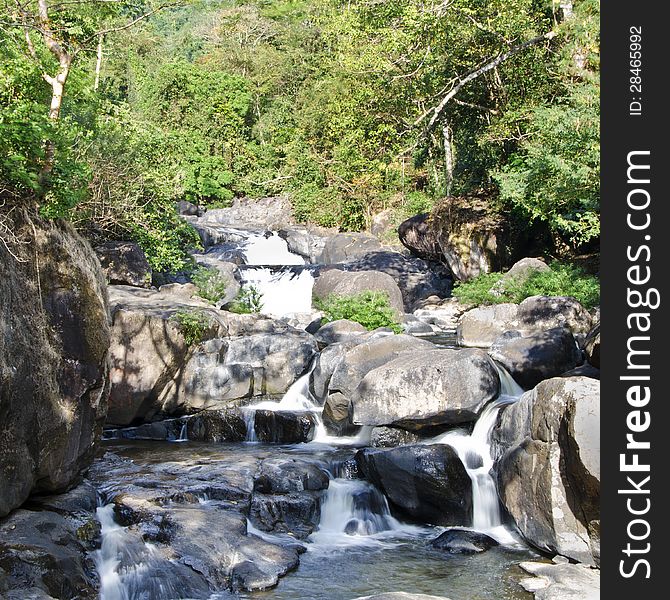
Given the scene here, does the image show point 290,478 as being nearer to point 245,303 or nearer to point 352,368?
point 352,368

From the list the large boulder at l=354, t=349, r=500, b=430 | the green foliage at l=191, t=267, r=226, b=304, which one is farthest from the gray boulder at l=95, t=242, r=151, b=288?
the large boulder at l=354, t=349, r=500, b=430

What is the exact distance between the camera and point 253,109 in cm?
3688

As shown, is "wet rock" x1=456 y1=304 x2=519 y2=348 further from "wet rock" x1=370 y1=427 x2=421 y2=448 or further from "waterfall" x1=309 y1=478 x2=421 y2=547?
"waterfall" x1=309 y1=478 x2=421 y2=547

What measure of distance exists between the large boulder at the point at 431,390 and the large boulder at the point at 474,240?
1106 centimetres

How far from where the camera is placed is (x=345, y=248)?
24.8 metres

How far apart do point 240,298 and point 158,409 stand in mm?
5671

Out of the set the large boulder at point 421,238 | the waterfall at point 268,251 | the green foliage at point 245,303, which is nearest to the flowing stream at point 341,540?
the green foliage at point 245,303

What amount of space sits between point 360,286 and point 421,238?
5633mm

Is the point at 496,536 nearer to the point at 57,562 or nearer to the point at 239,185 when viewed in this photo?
the point at 57,562

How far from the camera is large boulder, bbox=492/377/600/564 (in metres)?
7.11

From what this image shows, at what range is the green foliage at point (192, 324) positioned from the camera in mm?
12789

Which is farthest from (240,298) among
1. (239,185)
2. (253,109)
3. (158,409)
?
(253,109)

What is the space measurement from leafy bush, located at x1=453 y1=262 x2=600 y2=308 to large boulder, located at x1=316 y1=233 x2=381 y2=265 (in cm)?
540

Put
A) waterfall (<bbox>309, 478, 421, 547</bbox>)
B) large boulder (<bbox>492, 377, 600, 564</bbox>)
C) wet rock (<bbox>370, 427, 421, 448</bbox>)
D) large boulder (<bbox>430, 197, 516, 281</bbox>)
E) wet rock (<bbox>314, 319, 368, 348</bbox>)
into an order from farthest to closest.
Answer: large boulder (<bbox>430, 197, 516, 281</bbox>) → wet rock (<bbox>314, 319, 368, 348</bbox>) → wet rock (<bbox>370, 427, 421, 448</bbox>) → waterfall (<bbox>309, 478, 421, 547</bbox>) → large boulder (<bbox>492, 377, 600, 564</bbox>)
